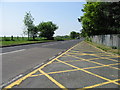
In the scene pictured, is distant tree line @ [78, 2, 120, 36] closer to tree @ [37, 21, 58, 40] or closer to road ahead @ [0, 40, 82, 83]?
road ahead @ [0, 40, 82, 83]

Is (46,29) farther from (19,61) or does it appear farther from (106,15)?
(19,61)

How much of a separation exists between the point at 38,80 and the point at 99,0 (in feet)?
54.8

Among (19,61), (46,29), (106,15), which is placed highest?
(46,29)

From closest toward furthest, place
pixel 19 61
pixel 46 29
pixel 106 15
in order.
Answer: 1. pixel 19 61
2. pixel 106 15
3. pixel 46 29

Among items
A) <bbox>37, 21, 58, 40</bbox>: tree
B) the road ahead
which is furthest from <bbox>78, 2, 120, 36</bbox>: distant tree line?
<bbox>37, 21, 58, 40</bbox>: tree

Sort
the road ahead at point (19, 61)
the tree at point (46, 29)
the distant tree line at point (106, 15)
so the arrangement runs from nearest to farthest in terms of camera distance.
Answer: the road ahead at point (19, 61) → the distant tree line at point (106, 15) → the tree at point (46, 29)

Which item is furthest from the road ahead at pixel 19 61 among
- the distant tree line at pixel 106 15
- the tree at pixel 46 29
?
the tree at pixel 46 29

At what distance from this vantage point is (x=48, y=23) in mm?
70875

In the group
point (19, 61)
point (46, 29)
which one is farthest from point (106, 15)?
point (46, 29)

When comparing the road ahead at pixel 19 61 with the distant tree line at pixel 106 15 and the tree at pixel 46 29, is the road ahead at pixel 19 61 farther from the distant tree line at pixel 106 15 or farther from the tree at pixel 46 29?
the tree at pixel 46 29

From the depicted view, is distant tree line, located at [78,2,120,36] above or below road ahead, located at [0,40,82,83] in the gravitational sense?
above

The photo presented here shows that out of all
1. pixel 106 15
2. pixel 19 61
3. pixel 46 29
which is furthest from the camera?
pixel 46 29

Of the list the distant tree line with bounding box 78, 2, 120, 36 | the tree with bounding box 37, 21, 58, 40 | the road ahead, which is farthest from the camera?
the tree with bounding box 37, 21, 58, 40

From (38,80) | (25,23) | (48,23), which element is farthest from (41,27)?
(38,80)
